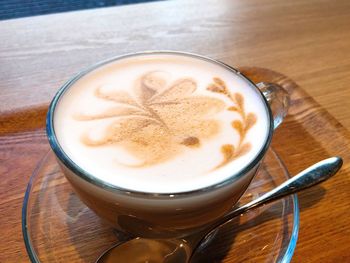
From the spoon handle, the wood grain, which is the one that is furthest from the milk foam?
the wood grain

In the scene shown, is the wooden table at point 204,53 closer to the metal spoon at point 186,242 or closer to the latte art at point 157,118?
the metal spoon at point 186,242

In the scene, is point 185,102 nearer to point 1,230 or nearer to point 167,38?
point 1,230

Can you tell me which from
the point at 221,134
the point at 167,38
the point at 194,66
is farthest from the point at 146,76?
the point at 167,38

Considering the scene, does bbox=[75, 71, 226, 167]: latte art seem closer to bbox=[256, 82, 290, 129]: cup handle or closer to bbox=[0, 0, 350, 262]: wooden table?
bbox=[256, 82, 290, 129]: cup handle

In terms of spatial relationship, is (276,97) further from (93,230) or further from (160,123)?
(93,230)

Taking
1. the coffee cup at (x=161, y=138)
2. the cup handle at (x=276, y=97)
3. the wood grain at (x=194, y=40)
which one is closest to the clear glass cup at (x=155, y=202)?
the coffee cup at (x=161, y=138)
